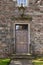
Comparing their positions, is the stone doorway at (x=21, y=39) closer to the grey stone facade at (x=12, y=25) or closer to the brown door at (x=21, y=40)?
the brown door at (x=21, y=40)

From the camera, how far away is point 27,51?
16.5 meters

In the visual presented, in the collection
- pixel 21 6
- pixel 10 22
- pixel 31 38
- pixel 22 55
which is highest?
pixel 21 6

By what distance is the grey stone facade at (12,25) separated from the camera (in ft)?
53.5

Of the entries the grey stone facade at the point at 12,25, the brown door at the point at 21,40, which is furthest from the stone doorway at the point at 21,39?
the grey stone facade at the point at 12,25

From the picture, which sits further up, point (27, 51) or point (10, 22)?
point (10, 22)

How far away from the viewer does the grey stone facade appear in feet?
53.5

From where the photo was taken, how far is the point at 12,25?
53.6ft

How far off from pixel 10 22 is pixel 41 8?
237cm

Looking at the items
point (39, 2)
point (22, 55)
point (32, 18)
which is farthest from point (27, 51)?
point (39, 2)

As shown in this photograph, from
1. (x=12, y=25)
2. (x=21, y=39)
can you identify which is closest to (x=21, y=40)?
(x=21, y=39)

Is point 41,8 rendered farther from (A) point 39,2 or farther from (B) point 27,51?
(B) point 27,51

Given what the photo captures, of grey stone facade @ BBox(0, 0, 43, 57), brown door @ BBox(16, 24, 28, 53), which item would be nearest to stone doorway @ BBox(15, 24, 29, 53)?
brown door @ BBox(16, 24, 28, 53)

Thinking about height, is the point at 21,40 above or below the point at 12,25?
below

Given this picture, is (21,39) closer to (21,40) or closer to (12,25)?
(21,40)
